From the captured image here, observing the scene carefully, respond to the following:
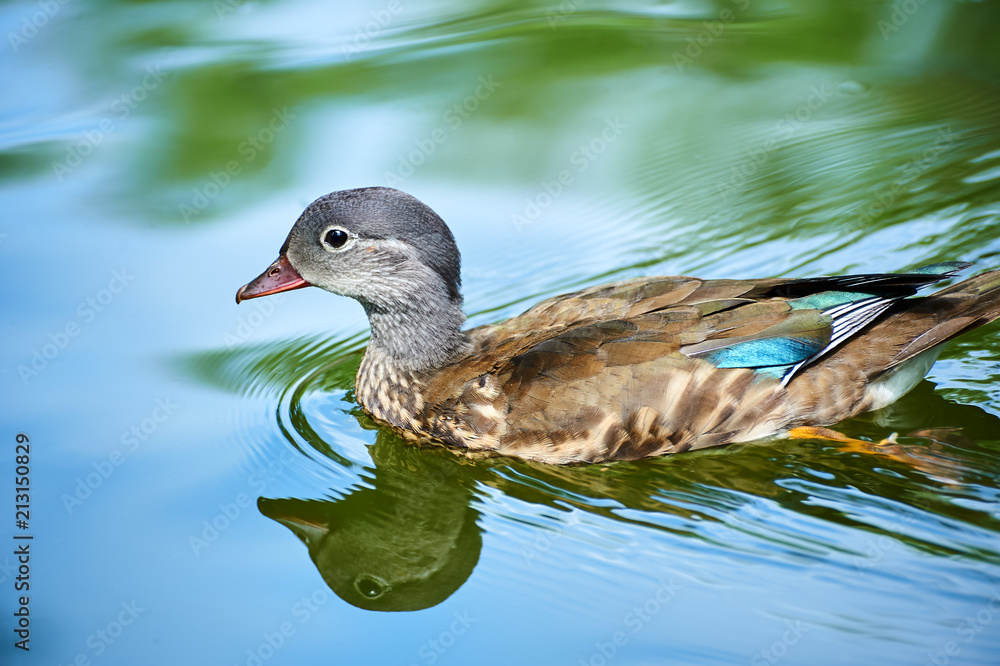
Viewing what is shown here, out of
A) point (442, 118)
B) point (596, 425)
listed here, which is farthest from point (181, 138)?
point (596, 425)

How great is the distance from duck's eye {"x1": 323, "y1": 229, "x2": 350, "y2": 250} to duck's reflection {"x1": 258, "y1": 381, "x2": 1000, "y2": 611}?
4.10 ft

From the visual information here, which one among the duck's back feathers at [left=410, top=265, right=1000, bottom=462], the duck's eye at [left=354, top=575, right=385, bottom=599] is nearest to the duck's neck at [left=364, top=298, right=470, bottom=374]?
the duck's back feathers at [left=410, top=265, right=1000, bottom=462]

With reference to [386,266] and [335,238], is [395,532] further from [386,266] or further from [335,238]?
[335,238]

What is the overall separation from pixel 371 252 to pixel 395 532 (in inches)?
61.1

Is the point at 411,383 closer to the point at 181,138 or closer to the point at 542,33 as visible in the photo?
the point at 181,138

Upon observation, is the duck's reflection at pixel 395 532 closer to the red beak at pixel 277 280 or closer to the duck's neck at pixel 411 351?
the duck's neck at pixel 411 351

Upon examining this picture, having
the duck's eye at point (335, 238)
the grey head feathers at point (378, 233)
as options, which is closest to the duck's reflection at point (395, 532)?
the grey head feathers at point (378, 233)

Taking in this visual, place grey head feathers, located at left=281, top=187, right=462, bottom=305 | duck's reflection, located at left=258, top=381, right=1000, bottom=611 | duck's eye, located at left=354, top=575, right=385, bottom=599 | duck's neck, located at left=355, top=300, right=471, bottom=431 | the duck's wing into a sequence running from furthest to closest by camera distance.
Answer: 1. duck's neck, located at left=355, top=300, right=471, bottom=431
2. grey head feathers, located at left=281, top=187, right=462, bottom=305
3. the duck's wing
4. duck's reflection, located at left=258, top=381, right=1000, bottom=611
5. duck's eye, located at left=354, top=575, right=385, bottom=599

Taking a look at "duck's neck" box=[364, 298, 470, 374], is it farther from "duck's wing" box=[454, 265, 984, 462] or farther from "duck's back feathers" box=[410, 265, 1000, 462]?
"duck's wing" box=[454, 265, 984, 462]

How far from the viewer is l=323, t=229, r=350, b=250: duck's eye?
19.4 feet

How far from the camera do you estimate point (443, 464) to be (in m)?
5.85

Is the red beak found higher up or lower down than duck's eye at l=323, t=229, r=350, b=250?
lower down

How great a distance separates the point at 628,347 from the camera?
5504 millimetres

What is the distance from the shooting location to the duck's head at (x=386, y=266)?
586cm
